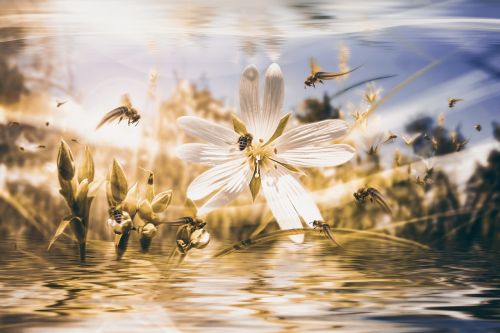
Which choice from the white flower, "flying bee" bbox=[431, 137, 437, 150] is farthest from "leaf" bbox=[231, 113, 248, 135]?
"flying bee" bbox=[431, 137, 437, 150]

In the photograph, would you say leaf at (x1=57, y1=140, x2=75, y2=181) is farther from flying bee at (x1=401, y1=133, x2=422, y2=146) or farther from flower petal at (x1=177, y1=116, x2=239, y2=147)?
flying bee at (x1=401, y1=133, x2=422, y2=146)

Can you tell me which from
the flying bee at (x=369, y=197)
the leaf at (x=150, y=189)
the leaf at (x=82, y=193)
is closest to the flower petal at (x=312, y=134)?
the flying bee at (x=369, y=197)

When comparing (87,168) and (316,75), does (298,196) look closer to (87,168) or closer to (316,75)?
(316,75)

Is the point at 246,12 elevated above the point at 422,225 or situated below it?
above

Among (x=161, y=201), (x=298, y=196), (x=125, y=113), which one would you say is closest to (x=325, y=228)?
(x=298, y=196)

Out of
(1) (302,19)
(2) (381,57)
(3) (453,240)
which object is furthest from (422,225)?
(1) (302,19)

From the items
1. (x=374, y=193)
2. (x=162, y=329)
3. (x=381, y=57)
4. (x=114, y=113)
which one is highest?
(x=381, y=57)

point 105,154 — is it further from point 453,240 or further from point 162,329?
point 453,240

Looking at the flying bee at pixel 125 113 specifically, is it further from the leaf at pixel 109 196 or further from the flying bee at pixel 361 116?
the flying bee at pixel 361 116
